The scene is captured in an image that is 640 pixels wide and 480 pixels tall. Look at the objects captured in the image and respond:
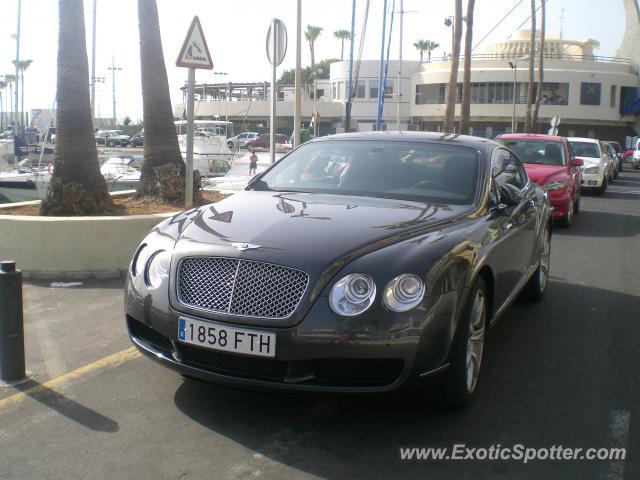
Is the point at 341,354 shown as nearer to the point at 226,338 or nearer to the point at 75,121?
the point at 226,338

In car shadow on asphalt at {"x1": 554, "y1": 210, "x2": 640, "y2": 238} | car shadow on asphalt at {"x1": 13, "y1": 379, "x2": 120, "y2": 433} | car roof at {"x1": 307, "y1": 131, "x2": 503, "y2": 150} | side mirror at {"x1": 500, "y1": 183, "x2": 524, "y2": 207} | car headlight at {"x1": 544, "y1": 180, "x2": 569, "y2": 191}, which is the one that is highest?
car roof at {"x1": 307, "y1": 131, "x2": 503, "y2": 150}

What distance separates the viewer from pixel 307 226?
3.91 meters

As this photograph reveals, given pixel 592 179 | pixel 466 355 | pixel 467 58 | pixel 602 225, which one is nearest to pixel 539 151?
pixel 602 225

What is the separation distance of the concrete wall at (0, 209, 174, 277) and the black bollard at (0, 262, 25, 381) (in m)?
3.16

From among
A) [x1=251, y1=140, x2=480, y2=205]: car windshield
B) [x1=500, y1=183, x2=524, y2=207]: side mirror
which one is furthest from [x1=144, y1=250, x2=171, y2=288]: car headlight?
[x1=500, y1=183, x2=524, y2=207]: side mirror

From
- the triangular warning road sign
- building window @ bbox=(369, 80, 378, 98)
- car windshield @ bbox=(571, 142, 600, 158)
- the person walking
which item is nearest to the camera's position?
the triangular warning road sign

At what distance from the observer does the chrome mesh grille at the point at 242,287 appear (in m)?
3.47

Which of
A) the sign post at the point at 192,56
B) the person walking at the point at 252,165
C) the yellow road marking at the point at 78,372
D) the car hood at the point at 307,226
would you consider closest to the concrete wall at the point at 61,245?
the sign post at the point at 192,56

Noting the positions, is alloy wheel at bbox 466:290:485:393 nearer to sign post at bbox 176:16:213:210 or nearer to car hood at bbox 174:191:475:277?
car hood at bbox 174:191:475:277

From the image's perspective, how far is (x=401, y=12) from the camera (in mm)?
40875

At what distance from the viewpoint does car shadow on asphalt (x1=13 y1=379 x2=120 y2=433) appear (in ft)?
12.6

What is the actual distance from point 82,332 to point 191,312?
2.40 metres

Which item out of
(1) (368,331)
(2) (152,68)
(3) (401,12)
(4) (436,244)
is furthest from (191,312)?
(3) (401,12)

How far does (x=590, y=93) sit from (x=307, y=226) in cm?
6397
